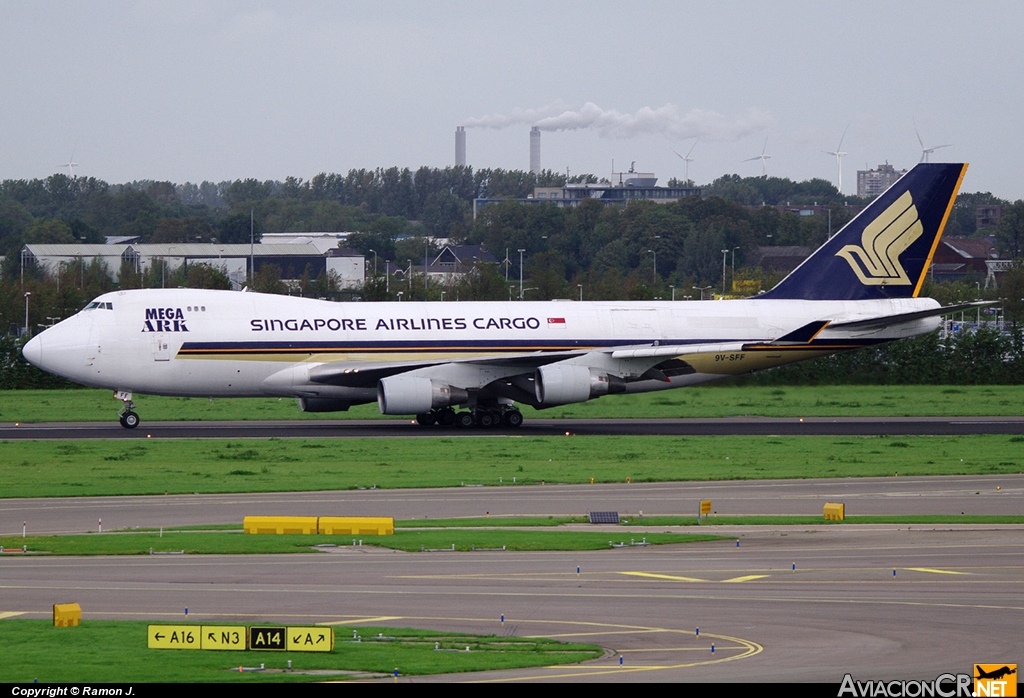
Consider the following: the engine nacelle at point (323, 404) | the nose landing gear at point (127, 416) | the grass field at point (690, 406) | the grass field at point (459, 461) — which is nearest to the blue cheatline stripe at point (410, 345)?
the engine nacelle at point (323, 404)

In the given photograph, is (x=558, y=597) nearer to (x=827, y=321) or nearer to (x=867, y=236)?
(x=827, y=321)

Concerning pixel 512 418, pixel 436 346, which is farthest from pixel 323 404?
pixel 512 418

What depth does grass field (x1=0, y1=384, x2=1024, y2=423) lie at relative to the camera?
52.7 meters

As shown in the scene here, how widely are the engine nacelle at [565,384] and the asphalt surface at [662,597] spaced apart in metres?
19.0

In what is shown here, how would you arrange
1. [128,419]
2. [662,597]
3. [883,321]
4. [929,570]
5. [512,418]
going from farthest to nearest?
[883,321]
[512,418]
[128,419]
[929,570]
[662,597]

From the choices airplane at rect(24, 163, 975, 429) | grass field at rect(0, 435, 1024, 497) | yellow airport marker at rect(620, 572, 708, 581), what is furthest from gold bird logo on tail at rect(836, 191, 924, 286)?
yellow airport marker at rect(620, 572, 708, 581)

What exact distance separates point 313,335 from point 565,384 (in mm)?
9094

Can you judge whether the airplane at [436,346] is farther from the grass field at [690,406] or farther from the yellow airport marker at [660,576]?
the yellow airport marker at [660,576]

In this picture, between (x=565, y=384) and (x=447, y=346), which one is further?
(x=447, y=346)

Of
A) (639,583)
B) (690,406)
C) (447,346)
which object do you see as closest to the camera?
(639,583)

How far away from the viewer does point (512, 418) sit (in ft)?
155

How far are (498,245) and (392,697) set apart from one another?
17753cm

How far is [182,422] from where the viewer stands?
165 ft

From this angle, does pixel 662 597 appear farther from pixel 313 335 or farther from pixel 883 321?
pixel 883 321
